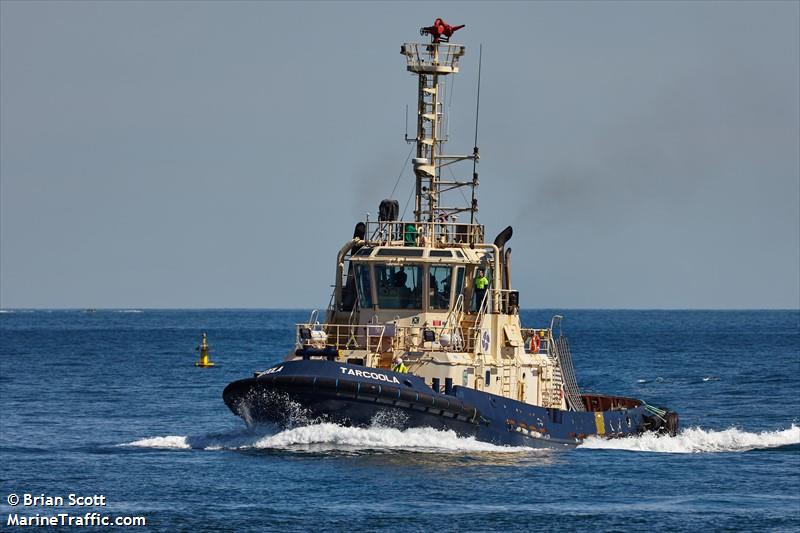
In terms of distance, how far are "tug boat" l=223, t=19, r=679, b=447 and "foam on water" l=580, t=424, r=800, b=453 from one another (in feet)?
1.85

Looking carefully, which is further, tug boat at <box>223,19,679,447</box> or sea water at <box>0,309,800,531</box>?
tug boat at <box>223,19,679,447</box>

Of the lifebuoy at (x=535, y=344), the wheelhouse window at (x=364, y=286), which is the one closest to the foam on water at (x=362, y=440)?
the wheelhouse window at (x=364, y=286)

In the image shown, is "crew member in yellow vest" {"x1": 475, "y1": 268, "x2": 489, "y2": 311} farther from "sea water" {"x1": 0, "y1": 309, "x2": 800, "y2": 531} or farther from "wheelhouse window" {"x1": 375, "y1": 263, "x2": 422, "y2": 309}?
"sea water" {"x1": 0, "y1": 309, "x2": 800, "y2": 531}

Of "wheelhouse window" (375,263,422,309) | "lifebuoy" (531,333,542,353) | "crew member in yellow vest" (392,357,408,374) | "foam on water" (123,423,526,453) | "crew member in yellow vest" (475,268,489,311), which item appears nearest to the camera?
"foam on water" (123,423,526,453)

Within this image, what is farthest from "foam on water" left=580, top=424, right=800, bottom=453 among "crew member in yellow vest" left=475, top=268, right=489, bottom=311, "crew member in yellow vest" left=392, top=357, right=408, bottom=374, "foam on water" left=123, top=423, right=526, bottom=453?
"crew member in yellow vest" left=392, top=357, right=408, bottom=374

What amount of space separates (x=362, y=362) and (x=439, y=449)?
115 inches

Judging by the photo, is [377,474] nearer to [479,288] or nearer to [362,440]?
[362,440]

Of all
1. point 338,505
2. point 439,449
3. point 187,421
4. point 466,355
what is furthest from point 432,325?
point 187,421

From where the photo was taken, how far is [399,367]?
35719 mm

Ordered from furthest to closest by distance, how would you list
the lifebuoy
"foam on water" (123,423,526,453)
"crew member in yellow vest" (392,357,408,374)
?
the lifebuoy
"crew member in yellow vest" (392,357,408,374)
"foam on water" (123,423,526,453)

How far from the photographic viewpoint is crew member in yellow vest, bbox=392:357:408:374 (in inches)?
1403

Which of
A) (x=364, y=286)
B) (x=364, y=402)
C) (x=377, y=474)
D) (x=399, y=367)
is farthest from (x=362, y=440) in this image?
(x=364, y=286)

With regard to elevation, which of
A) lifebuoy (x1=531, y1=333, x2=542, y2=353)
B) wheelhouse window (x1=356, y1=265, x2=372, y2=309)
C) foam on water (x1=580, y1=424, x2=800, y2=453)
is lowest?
foam on water (x1=580, y1=424, x2=800, y2=453)

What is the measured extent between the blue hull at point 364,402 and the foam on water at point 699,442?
450 cm
